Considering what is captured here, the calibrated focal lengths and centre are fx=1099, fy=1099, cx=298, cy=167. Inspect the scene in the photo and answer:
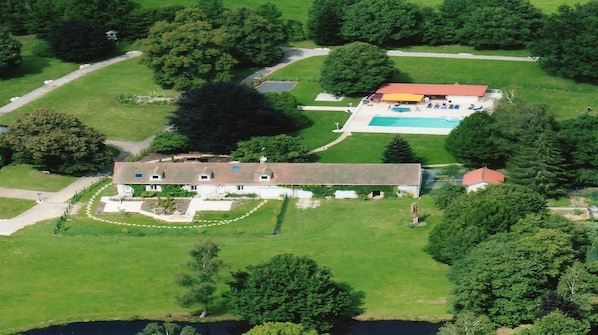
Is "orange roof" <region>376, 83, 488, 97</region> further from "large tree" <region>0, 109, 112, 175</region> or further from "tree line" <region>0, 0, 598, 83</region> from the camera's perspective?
"large tree" <region>0, 109, 112, 175</region>

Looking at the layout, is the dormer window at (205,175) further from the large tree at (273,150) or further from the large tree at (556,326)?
the large tree at (556,326)

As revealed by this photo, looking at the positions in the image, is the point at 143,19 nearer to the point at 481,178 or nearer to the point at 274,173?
the point at 274,173

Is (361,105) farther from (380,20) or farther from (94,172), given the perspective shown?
(94,172)

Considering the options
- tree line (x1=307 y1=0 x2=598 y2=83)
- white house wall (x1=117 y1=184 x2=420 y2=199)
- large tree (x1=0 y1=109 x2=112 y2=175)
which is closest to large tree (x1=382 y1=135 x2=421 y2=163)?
white house wall (x1=117 y1=184 x2=420 y2=199)

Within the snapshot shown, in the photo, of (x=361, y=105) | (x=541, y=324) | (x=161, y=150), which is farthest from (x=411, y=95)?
(x=541, y=324)

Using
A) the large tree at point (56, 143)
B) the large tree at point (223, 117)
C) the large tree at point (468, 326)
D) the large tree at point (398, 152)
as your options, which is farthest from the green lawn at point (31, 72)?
the large tree at point (468, 326)

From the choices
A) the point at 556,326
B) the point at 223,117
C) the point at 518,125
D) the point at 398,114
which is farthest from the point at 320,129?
the point at 556,326
